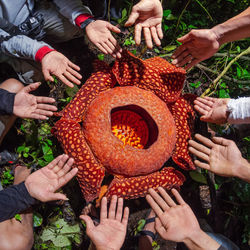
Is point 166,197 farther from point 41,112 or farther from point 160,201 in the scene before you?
point 41,112

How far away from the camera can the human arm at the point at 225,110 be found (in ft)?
5.60

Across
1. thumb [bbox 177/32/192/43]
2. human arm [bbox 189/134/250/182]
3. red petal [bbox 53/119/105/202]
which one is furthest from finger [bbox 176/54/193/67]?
red petal [bbox 53/119/105/202]

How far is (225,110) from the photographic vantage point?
5.92 ft

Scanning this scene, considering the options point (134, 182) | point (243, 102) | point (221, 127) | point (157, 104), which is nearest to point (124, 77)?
point (157, 104)

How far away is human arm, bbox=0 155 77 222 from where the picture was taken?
1.67 m

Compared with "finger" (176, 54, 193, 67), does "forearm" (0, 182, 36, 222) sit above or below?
below

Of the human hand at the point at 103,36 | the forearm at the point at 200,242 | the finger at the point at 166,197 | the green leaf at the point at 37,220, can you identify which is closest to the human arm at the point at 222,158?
the finger at the point at 166,197

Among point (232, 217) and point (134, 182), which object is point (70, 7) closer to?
point (134, 182)

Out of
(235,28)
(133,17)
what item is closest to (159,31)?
(133,17)

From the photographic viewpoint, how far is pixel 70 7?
6.11 feet

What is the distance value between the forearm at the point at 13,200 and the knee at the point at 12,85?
0.83m

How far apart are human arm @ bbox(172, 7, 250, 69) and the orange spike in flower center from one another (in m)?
0.54

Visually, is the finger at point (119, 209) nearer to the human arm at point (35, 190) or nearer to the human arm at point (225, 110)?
the human arm at point (35, 190)

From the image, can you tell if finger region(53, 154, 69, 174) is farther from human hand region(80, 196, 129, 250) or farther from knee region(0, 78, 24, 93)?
knee region(0, 78, 24, 93)
